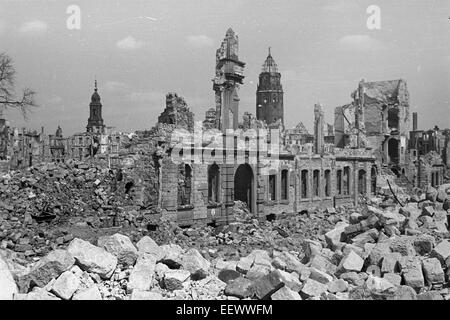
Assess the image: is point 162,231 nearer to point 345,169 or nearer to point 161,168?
point 161,168

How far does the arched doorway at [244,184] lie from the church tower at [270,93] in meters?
41.7

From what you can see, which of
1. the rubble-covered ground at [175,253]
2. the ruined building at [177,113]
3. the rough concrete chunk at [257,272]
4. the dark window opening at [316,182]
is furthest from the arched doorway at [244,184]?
the rough concrete chunk at [257,272]

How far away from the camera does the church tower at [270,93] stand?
205 ft

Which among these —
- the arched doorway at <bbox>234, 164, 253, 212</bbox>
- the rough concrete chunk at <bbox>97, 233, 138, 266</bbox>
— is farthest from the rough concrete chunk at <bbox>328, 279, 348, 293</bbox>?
the arched doorway at <bbox>234, 164, 253, 212</bbox>

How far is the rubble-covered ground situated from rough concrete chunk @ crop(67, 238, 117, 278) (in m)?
0.02

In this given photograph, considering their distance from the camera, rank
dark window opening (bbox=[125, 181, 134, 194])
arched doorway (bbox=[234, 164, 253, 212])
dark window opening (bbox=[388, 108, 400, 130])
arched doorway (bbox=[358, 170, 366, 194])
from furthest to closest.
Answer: dark window opening (bbox=[388, 108, 400, 130]) < arched doorway (bbox=[358, 170, 366, 194]) < arched doorway (bbox=[234, 164, 253, 212]) < dark window opening (bbox=[125, 181, 134, 194])

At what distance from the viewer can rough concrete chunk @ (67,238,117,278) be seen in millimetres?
7754

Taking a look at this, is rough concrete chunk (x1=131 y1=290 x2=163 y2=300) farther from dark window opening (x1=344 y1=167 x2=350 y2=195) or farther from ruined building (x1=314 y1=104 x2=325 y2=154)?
dark window opening (x1=344 y1=167 x2=350 y2=195)

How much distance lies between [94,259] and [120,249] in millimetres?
673

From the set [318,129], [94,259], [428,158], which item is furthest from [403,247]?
[428,158]

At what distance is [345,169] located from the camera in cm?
2759

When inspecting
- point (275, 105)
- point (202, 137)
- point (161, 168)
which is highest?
point (275, 105)
